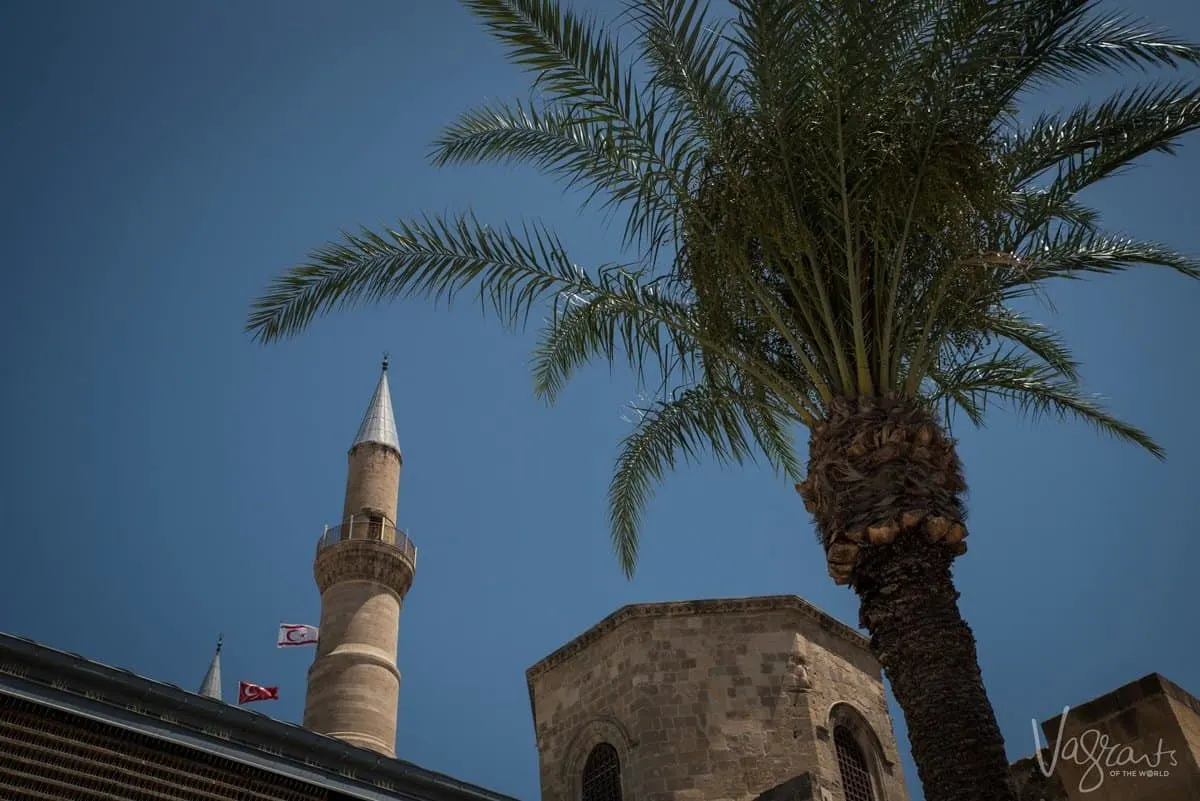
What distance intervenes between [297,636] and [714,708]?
482 inches

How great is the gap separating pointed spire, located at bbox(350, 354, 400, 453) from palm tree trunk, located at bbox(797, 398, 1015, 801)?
58.0 feet

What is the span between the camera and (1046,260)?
A: 876 cm

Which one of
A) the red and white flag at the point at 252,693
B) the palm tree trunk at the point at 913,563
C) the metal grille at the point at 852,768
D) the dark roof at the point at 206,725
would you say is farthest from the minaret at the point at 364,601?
the palm tree trunk at the point at 913,563

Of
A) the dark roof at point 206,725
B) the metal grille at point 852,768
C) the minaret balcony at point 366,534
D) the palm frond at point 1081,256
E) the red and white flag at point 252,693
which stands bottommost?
the dark roof at point 206,725

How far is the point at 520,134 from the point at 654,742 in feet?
27.5

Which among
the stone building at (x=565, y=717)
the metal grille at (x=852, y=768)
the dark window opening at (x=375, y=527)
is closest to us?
the stone building at (x=565, y=717)

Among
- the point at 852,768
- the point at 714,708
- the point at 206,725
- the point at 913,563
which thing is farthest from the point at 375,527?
the point at 913,563

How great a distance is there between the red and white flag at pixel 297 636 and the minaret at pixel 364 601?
6.89ft

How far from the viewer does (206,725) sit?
8.11 m

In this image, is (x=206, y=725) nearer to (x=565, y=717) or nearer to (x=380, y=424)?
(x=565, y=717)

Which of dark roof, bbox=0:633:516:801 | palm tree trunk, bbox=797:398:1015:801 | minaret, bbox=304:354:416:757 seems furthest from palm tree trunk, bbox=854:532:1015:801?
minaret, bbox=304:354:416:757

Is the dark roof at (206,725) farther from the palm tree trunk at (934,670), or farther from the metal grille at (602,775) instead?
the metal grille at (602,775)

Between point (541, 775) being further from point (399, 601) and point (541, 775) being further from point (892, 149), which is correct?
point (892, 149)

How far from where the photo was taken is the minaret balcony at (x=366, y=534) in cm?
2181
